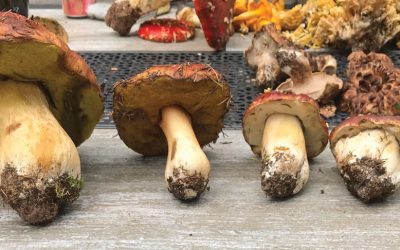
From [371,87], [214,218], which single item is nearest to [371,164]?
[214,218]

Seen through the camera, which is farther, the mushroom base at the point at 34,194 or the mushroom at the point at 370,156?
the mushroom at the point at 370,156

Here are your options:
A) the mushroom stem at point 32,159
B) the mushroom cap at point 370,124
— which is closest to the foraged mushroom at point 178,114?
the mushroom stem at point 32,159

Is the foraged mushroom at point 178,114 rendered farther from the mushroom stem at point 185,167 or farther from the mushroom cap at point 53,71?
the mushroom cap at point 53,71

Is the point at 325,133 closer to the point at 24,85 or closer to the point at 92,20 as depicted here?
the point at 24,85

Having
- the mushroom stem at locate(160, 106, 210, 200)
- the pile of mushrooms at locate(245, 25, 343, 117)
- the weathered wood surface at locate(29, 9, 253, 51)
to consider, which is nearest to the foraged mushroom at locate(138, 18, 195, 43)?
the weathered wood surface at locate(29, 9, 253, 51)

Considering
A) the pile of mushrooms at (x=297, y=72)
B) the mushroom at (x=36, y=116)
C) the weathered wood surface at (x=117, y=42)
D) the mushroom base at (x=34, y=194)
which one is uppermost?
the mushroom at (x=36, y=116)

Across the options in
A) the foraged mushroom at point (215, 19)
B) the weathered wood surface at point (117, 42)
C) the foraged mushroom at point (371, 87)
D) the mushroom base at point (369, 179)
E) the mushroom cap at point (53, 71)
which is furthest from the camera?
the weathered wood surface at point (117, 42)

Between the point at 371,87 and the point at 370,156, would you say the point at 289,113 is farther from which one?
the point at 371,87

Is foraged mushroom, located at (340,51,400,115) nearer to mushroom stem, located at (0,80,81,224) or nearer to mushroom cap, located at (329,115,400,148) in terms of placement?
mushroom cap, located at (329,115,400,148)
